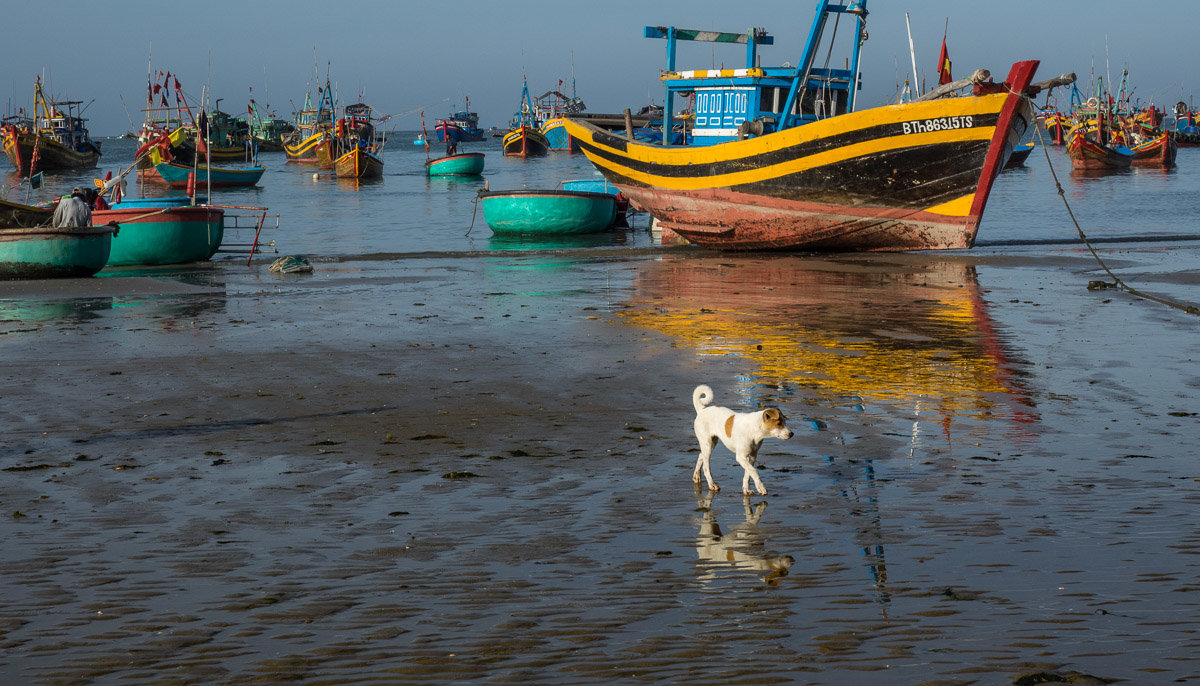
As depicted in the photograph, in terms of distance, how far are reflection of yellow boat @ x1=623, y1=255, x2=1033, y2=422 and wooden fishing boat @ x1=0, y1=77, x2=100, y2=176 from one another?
218 ft

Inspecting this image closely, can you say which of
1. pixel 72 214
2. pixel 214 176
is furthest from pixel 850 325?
pixel 214 176

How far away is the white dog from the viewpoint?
19.9 ft

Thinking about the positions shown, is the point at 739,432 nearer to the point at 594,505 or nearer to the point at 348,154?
the point at 594,505

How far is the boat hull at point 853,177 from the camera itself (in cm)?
1878

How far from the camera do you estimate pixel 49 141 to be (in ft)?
259

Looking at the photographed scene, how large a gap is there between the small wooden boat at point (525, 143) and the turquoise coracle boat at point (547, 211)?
81.7 m

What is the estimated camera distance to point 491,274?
66.2 ft

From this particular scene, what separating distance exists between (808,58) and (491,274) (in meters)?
7.79

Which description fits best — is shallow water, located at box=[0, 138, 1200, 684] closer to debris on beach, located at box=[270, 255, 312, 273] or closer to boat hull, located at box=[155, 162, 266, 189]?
debris on beach, located at box=[270, 255, 312, 273]

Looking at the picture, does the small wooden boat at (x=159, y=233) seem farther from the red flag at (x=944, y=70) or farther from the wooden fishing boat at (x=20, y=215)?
the red flag at (x=944, y=70)

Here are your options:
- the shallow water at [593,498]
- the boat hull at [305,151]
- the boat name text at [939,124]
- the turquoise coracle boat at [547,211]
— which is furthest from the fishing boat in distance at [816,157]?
the boat hull at [305,151]

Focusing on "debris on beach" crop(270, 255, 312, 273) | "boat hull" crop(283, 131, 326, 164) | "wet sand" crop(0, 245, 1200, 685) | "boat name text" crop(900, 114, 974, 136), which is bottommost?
"wet sand" crop(0, 245, 1200, 685)

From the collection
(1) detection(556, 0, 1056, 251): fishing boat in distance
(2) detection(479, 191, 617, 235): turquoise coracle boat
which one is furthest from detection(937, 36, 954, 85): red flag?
(2) detection(479, 191, 617, 235): turquoise coracle boat

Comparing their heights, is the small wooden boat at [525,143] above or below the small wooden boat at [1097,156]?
above
